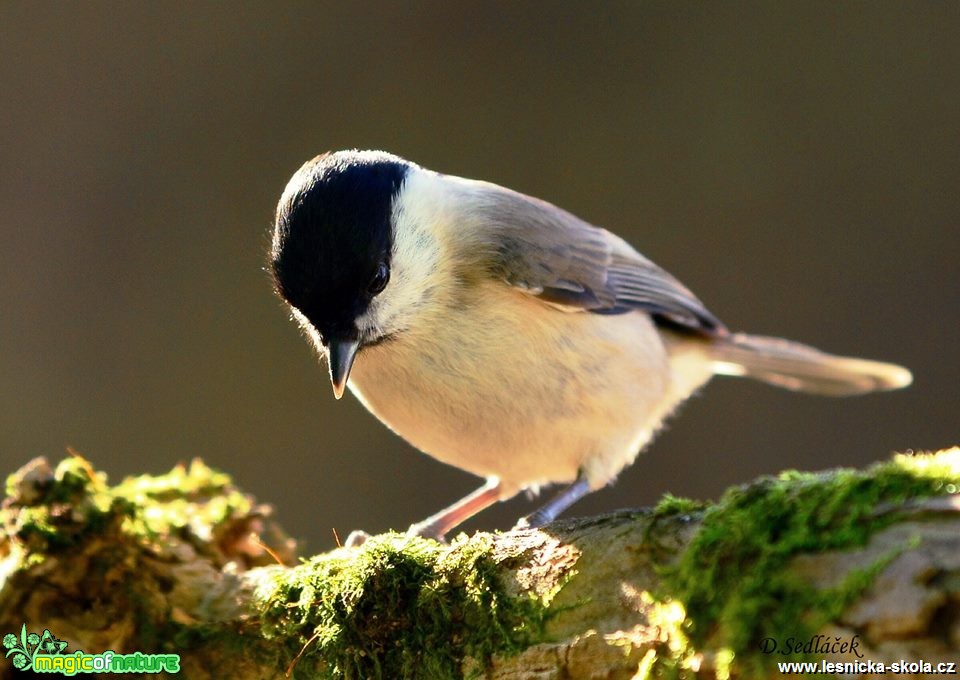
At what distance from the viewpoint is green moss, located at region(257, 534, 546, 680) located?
75.1 inches

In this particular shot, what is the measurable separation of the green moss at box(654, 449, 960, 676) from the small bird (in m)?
0.95

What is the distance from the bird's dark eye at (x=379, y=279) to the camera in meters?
2.45

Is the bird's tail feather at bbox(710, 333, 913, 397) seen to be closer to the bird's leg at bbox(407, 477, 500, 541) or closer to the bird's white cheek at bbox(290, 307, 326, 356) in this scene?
the bird's leg at bbox(407, 477, 500, 541)

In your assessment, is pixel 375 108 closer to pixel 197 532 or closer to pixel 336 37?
pixel 336 37

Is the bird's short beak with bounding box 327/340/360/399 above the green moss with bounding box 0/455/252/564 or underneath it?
above

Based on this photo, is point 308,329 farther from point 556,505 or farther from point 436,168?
point 436,168

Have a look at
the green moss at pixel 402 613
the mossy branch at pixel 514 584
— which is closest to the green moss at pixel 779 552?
the mossy branch at pixel 514 584

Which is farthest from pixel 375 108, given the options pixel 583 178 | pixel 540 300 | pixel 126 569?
pixel 126 569

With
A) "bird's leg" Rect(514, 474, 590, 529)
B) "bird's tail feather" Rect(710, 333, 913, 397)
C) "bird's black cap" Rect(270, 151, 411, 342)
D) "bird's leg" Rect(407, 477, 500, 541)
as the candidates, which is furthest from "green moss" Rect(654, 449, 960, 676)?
"bird's tail feather" Rect(710, 333, 913, 397)

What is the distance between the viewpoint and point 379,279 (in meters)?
2.47

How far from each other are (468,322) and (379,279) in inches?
10.0

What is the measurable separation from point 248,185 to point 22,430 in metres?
1.96

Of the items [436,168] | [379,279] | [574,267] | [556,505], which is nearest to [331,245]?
[379,279]

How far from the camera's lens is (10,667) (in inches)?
88.0
